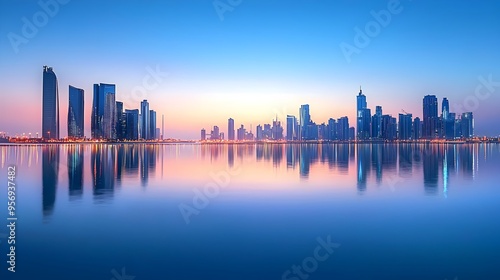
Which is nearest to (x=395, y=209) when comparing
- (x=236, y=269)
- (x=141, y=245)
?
(x=236, y=269)

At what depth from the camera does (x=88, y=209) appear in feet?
56.6

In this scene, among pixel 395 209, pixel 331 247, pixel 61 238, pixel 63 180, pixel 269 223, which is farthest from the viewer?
pixel 63 180

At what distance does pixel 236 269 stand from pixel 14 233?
886cm

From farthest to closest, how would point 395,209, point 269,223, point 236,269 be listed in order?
point 395,209
point 269,223
point 236,269

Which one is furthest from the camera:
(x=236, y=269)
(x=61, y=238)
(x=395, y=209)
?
(x=395, y=209)

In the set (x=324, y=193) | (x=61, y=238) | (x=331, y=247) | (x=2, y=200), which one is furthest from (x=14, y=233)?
(x=324, y=193)

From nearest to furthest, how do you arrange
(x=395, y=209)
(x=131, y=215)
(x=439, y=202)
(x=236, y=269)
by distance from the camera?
(x=236, y=269)
(x=131, y=215)
(x=395, y=209)
(x=439, y=202)

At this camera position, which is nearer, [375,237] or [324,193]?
[375,237]

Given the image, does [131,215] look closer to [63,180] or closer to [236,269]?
[236,269]

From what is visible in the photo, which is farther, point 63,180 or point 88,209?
point 63,180

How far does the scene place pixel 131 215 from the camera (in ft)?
53.4

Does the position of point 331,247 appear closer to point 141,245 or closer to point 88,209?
point 141,245

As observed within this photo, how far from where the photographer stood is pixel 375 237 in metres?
12.7

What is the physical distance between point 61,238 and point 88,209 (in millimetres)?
4877
